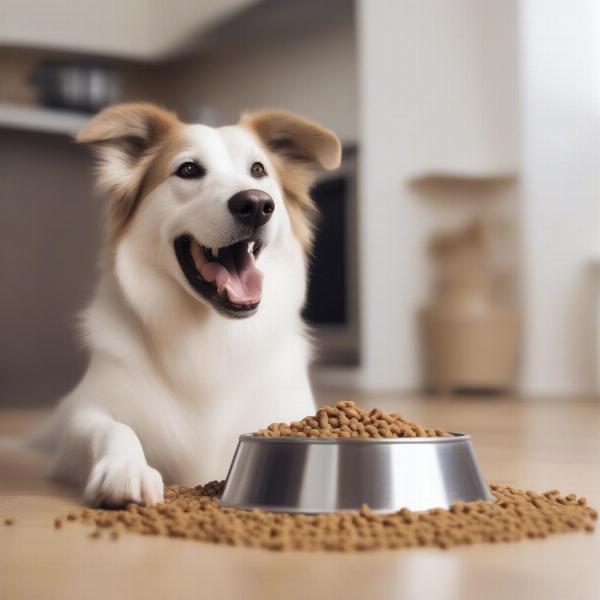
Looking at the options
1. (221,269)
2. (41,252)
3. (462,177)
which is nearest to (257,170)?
(221,269)

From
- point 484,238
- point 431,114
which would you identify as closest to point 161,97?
point 431,114

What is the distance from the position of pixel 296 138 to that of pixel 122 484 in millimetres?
955

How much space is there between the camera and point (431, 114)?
18.1 feet

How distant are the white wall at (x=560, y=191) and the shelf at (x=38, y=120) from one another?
246 cm

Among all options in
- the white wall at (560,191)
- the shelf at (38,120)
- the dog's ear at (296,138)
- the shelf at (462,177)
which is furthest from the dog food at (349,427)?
the shelf at (38,120)

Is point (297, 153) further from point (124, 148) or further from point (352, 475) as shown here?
point (352, 475)

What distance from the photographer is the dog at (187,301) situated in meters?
1.79

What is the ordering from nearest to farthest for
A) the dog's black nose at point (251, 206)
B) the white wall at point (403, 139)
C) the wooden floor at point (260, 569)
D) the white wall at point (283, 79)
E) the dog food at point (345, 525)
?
the wooden floor at point (260, 569) → the dog food at point (345, 525) → the dog's black nose at point (251, 206) → the white wall at point (403, 139) → the white wall at point (283, 79)

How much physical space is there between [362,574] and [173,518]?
0.38 meters

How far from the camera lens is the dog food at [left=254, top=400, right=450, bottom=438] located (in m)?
1.49

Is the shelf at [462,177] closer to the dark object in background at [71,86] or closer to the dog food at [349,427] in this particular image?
the dark object in background at [71,86]

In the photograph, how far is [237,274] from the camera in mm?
1842

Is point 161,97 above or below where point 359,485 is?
above

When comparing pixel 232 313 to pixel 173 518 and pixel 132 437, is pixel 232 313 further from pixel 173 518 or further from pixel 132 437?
pixel 173 518
